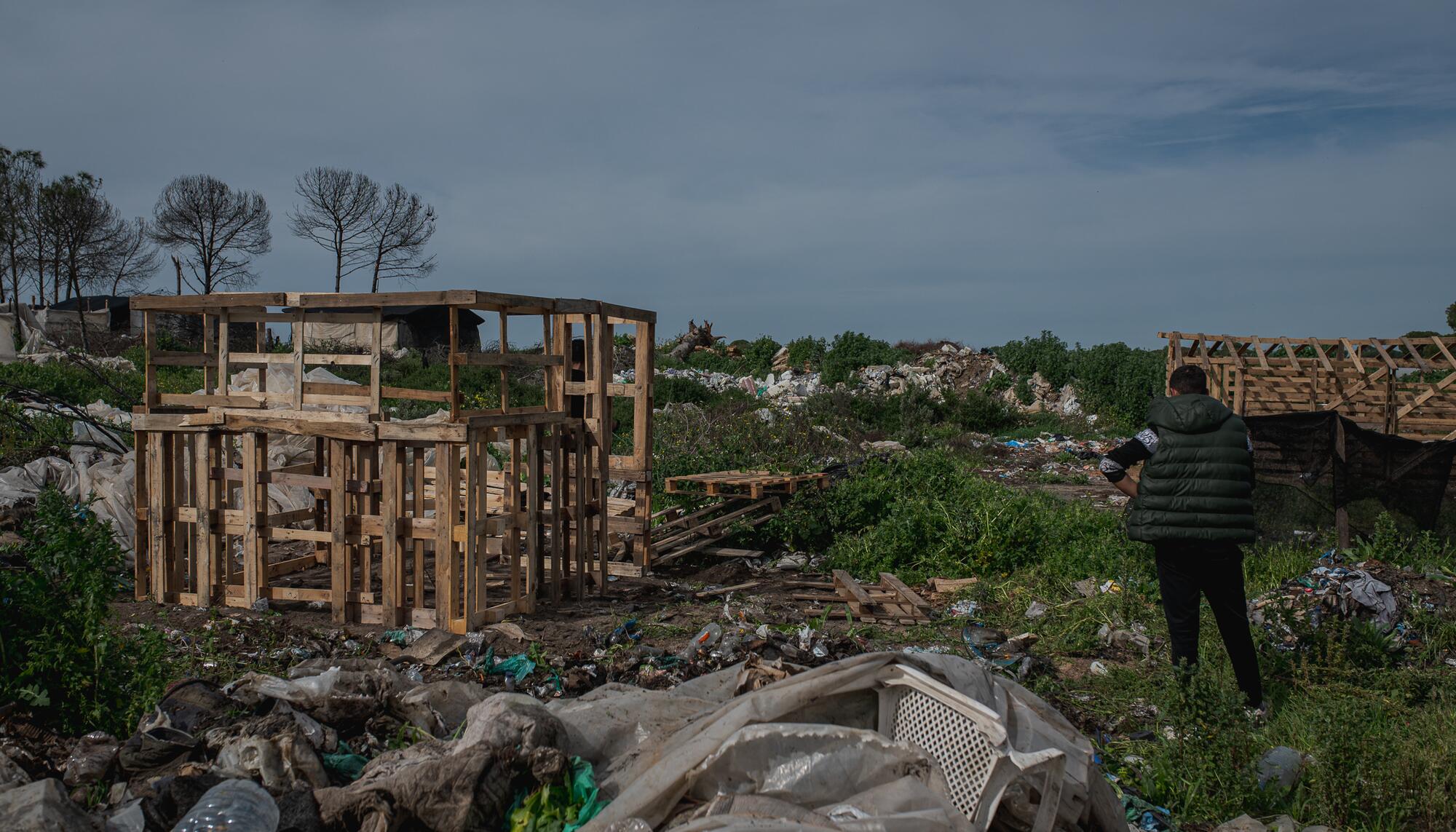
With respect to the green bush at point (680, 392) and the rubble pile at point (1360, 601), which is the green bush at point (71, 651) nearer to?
the rubble pile at point (1360, 601)

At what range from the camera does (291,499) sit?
37.4 ft

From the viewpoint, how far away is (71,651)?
15.6ft

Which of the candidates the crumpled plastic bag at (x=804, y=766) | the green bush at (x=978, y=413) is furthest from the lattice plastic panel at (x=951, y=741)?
the green bush at (x=978, y=413)

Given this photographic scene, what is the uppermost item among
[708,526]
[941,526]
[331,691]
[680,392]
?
[680,392]

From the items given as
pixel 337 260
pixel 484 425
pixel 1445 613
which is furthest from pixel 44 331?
pixel 1445 613

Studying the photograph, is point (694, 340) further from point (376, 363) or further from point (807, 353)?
point (376, 363)

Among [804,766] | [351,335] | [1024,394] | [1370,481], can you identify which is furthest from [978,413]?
[804,766]

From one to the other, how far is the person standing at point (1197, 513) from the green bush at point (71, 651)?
4.95 metres

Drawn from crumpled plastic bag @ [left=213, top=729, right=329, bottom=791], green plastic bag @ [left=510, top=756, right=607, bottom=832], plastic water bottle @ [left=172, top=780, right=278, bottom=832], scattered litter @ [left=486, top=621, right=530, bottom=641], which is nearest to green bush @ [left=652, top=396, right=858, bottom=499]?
scattered litter @ [left=486, top=621, right=530, bottom=641]

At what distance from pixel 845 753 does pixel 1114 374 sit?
2725 cm

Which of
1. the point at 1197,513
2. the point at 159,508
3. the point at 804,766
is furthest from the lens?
the point at 159,508

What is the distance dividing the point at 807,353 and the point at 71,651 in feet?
90.5

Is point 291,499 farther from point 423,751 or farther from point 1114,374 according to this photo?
point 1114,374

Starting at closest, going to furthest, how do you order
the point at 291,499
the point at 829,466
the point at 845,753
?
1. the point at 845,753
2. the point at 291,499
3. the point at 829,466
